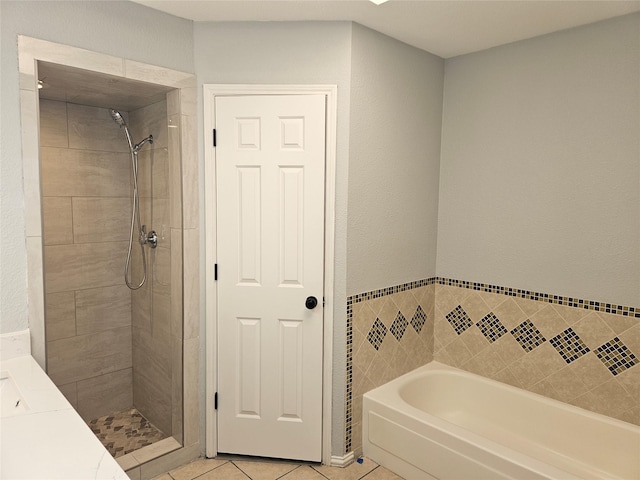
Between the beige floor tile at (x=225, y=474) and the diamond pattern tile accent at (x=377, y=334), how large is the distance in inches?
40.3

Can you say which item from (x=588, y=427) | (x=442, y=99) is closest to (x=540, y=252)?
(x=588, y=427)

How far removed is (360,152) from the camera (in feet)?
8.48

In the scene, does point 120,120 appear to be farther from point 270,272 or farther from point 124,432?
point 124,432

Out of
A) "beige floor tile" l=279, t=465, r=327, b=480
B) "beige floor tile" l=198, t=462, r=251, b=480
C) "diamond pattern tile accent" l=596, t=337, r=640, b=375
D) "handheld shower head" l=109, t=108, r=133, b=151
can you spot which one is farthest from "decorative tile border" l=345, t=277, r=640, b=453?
"handheld shower head" l=109, t=108, r=133, b=151

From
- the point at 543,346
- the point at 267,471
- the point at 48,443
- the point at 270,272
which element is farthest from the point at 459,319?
the point at 48,443

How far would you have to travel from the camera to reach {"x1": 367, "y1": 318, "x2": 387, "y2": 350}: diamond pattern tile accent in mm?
2752

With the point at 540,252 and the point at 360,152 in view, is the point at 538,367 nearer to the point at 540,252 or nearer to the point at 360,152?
the point at 540,252

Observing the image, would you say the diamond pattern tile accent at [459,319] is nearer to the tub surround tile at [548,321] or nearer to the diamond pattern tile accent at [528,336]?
the diamond pattern tile accent at [528,336]

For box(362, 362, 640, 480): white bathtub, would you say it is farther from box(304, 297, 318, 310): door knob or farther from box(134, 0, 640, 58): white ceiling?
box(134, 0, 640, 58): white ceiling

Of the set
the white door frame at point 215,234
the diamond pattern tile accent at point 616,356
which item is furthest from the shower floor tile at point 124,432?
the diamond pattern tile accent at point 616,356

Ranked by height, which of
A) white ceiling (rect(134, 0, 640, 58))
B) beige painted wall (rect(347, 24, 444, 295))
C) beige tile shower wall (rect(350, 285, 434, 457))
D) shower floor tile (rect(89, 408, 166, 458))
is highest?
white ceiling (rect(134, 0, 640, 58))

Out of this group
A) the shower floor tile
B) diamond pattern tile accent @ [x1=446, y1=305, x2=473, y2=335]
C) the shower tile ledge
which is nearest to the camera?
the shower tile ledge

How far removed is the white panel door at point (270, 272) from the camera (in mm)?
2516

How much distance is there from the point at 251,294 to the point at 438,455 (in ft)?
4.28
